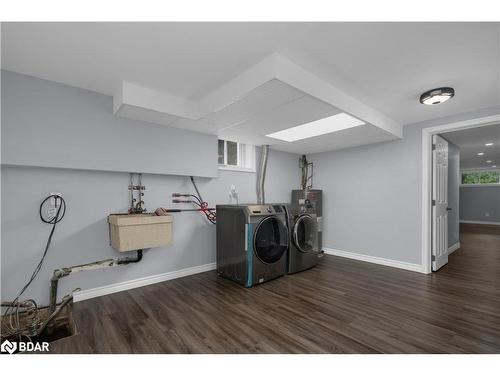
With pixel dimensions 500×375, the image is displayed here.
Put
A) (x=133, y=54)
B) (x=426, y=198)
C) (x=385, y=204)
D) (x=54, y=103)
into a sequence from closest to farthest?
(x=133, y=54) → (x=54, y=103) → (x=426, y=198) → (x=385, y=204)

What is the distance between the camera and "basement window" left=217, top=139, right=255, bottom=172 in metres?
3.77

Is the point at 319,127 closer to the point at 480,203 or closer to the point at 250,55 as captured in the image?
the point at 250,55

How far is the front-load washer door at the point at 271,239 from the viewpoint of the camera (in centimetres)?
287

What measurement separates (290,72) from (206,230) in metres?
2.40

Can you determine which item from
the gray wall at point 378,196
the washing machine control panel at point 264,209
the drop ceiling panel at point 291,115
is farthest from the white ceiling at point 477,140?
the washing machine control panel at point 264,209

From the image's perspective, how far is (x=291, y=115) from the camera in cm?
255

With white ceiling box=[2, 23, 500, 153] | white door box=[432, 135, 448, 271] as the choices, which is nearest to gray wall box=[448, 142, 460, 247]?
white door box=[432, 135, 448, 271]

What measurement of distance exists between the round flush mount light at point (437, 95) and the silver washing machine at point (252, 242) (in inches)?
80.8

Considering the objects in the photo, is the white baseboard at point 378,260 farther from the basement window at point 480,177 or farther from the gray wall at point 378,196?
the basement window at point 480,177

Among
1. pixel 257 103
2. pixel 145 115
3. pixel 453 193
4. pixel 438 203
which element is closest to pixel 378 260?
pixel 438 203

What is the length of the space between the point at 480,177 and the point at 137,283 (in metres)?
12.2

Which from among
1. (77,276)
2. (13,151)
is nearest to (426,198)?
(77,276)
